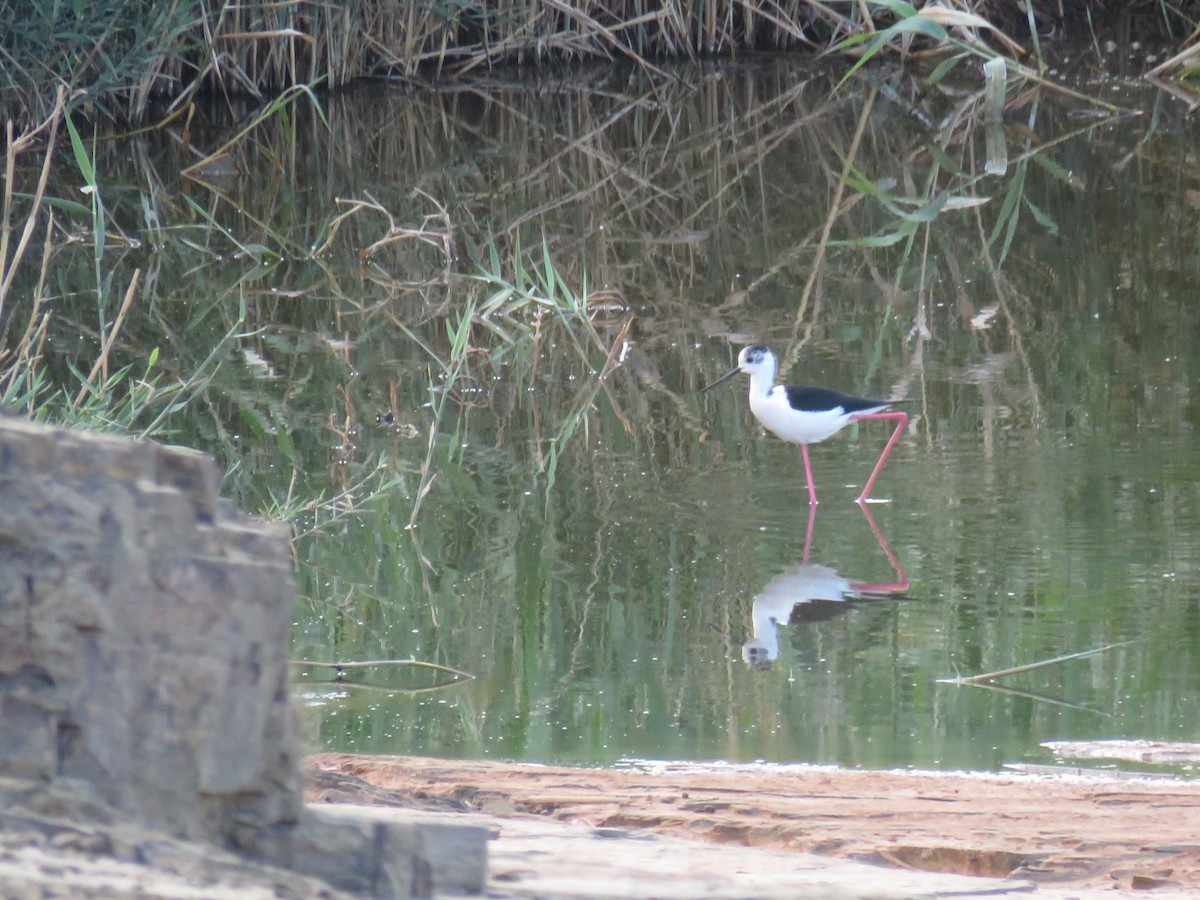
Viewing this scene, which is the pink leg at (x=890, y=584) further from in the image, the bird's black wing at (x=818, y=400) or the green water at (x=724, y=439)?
the bird's black wing at (x=818, y=400)

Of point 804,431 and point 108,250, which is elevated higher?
point 108,250

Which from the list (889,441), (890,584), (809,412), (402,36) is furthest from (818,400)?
(402,36)

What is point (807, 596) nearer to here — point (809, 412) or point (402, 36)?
point (809, 412)

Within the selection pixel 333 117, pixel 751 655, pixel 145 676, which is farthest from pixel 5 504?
pixel 333 117

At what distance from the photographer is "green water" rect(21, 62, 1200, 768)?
3688mm

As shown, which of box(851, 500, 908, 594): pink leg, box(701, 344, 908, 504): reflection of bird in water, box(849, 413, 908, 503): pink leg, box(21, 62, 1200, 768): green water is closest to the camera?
box(21, 62, 1200, 768): green water

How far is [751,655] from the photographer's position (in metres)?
3.95

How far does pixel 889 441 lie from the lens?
5.50m

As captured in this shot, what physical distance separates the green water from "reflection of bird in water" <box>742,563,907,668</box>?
0.04 meters

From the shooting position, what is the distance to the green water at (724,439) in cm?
369

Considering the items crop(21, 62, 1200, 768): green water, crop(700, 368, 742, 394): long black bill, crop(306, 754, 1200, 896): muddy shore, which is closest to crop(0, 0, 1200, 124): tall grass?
crop(21, 62, 1200, 768): green water

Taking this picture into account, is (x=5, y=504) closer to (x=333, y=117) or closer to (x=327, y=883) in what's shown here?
(x=327, y=883)

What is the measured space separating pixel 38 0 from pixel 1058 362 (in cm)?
589

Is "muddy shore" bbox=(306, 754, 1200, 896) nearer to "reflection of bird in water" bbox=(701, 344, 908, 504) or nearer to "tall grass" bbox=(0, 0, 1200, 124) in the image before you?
"reflection of bird in water" bbox=(701, 344, 908, 504)
